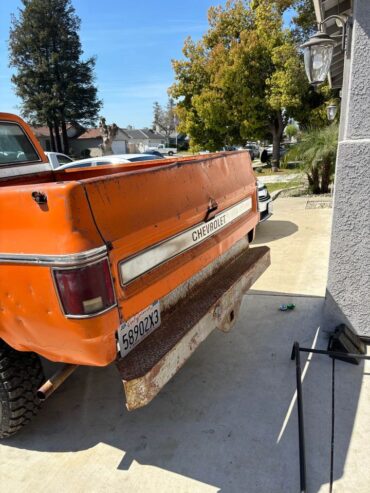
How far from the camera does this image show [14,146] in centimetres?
350

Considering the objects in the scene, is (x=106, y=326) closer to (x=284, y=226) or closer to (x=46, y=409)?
(x=46, y=409)

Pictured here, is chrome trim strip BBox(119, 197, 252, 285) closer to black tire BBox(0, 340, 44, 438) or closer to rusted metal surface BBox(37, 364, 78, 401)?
rusted metal surface BBox(37, 364, 78, 401)

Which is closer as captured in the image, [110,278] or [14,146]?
[110,278]

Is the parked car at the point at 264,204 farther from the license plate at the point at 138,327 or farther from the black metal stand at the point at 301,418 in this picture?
the license plate at the point at 138,327

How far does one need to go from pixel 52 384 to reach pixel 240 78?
19391 millimetres

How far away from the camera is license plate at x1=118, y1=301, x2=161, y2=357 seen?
81.2 inches

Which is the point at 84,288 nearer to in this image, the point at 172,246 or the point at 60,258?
the point at 60,258

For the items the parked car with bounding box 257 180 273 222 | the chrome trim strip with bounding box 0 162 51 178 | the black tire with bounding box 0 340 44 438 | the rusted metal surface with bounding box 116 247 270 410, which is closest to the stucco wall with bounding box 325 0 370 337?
the rusted metal surface with bounding box 116 247 270 410

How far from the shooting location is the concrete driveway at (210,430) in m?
A: 2.24

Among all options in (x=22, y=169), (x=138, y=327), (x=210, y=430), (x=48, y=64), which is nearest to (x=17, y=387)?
(x=138, y=327)

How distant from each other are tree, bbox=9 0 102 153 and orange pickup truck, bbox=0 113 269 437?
38.9 m

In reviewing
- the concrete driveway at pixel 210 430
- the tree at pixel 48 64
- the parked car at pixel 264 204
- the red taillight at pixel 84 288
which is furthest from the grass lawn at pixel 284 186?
the tree at pixel 48 64

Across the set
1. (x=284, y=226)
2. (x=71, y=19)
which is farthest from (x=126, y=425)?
(x=71, y=19)

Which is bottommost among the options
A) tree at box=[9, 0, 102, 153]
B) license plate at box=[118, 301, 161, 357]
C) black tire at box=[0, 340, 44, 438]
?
black tire at box=[0, 340, 44, 438]
